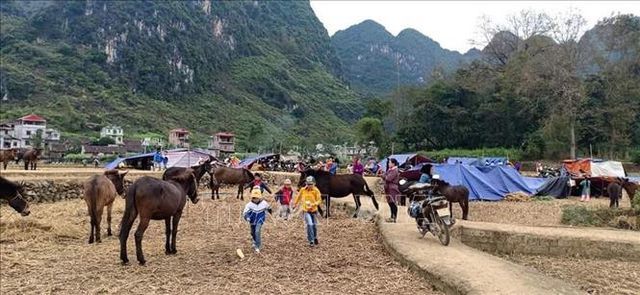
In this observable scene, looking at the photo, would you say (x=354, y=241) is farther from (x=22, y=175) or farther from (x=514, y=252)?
(x=22, y=175)

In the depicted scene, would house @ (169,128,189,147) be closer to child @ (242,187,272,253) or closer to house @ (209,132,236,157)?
house @ (209,132,236,157)

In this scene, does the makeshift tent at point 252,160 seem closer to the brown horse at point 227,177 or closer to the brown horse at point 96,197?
the brown horse at point 227,177

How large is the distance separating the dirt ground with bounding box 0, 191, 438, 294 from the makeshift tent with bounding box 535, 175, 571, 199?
1297 centimetres

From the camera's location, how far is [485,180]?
22234mm

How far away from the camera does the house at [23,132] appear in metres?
76.3

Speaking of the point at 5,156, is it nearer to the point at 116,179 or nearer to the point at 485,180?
the point at 116,179

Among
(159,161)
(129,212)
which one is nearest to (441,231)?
(129,212)

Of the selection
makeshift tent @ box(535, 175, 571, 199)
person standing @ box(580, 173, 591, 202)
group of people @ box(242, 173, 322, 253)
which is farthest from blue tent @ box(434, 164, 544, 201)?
group of people @ box(242, 173, 322, 253)

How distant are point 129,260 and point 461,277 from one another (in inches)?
220

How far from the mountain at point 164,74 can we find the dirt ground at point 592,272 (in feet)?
231

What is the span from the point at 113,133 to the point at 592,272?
280 feet

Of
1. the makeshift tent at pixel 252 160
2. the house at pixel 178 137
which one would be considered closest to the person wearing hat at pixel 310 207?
the makeshift tent at pixel 252 160

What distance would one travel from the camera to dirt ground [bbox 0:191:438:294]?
24.8 ft

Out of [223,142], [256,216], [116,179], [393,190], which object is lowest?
[256,216]
